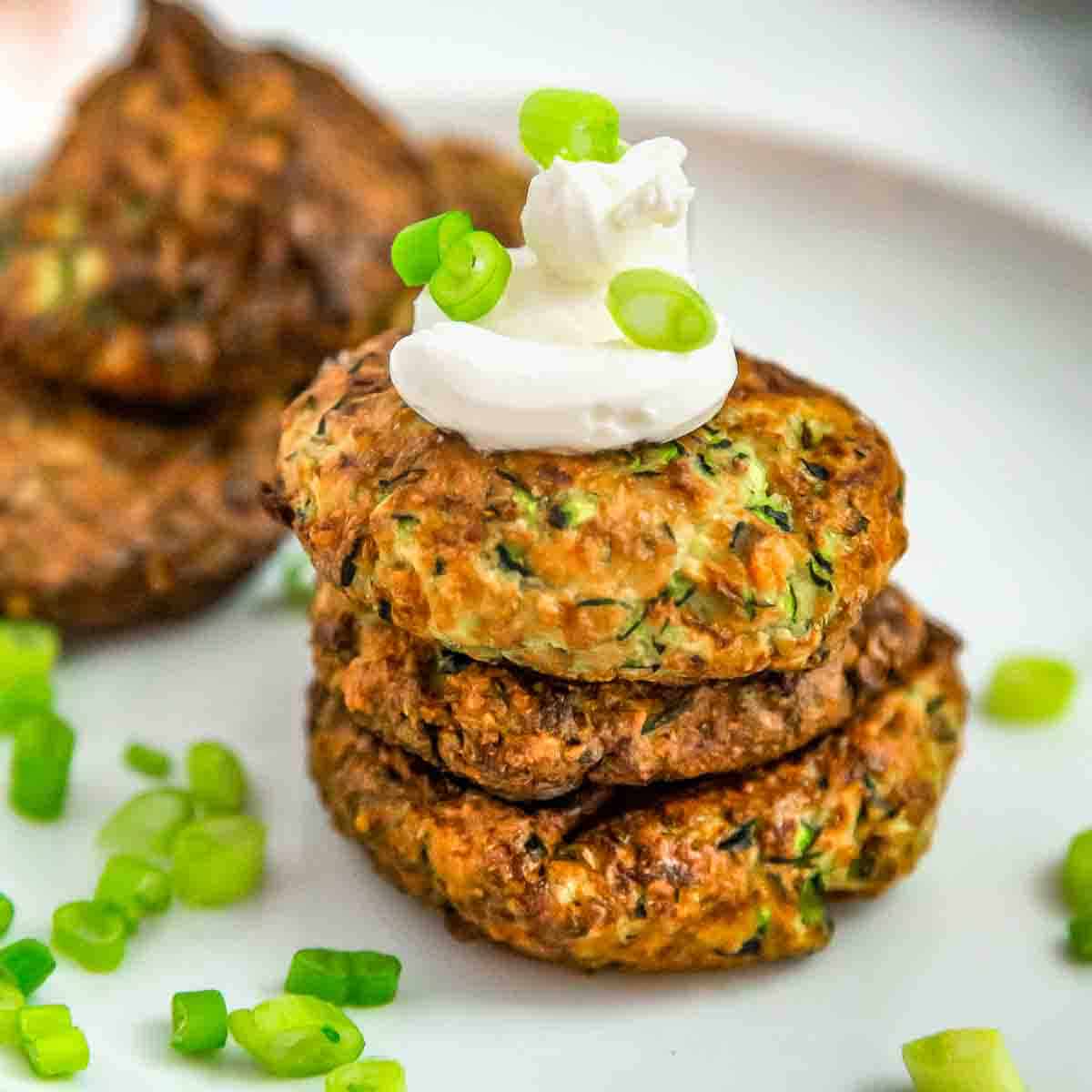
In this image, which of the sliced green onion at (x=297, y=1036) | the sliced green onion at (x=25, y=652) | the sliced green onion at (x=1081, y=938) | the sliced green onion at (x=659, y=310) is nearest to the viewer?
the sliced green onion at (x=659, y=310)

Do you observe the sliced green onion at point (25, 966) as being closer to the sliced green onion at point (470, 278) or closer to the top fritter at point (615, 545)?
the top fritter at point (615, 545)

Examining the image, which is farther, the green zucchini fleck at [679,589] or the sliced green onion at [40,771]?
the sliced green onion at [40,771]

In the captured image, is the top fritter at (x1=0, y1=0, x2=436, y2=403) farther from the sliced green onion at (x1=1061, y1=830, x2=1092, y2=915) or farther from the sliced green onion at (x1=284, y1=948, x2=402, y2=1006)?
the sliced green onion at (x1=1061, y1=830, x2=1092, y2=915)

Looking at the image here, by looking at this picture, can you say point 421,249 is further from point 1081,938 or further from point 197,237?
point 1081,938

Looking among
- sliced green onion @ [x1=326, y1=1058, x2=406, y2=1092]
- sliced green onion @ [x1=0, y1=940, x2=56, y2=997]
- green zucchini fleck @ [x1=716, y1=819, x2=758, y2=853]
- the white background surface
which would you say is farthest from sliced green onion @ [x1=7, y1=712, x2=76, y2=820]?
the white background surface

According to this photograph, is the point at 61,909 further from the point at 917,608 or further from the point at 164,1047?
the point at 917,608

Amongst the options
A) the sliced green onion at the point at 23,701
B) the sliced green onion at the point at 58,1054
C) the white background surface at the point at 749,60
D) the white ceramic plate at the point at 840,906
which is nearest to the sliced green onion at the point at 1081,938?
the white ceramic plate at the point at 840,906

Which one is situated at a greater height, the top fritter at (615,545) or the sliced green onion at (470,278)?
the sliced green onion at (470,278)
